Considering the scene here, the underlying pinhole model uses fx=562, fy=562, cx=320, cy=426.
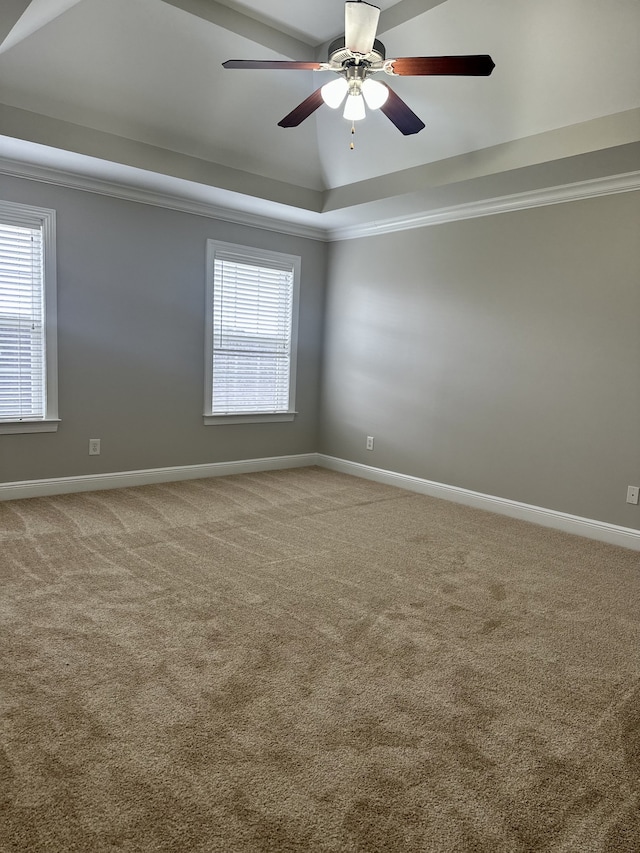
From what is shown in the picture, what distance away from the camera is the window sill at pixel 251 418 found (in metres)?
5.46

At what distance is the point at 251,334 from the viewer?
223 inches

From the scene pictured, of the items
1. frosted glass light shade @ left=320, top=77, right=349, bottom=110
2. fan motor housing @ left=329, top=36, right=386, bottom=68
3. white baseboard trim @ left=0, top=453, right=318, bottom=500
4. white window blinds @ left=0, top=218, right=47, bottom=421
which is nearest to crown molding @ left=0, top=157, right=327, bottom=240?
white window blinds @ left=0, top=218, right=47, bottom=421

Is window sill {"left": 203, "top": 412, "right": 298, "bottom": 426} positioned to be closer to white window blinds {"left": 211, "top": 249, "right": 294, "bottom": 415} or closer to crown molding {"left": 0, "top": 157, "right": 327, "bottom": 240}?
white window blinds {"left": 211, "top": 249, "right": 294, "bottom": 415}

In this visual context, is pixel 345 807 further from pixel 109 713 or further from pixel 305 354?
pixel 305 354

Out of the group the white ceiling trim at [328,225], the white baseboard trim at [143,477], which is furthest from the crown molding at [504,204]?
the white baseboard trim at [143,477]

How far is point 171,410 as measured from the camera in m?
5.19

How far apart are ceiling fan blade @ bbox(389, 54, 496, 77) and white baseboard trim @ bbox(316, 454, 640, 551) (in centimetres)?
313

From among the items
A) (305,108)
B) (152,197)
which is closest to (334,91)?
(305,108)

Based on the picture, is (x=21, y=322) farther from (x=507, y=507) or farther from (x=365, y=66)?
(x=507, y=507)

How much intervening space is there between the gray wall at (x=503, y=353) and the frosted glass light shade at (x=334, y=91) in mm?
2246

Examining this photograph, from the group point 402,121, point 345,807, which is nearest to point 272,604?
point 345,807

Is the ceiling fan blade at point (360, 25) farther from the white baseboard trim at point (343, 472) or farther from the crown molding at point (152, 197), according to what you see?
the white baseboard trim at point (343, 472)

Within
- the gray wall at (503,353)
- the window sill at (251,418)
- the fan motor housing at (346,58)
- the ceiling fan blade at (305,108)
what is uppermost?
the fan motor housing at (346,58)

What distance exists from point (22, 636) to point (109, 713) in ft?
2.40
